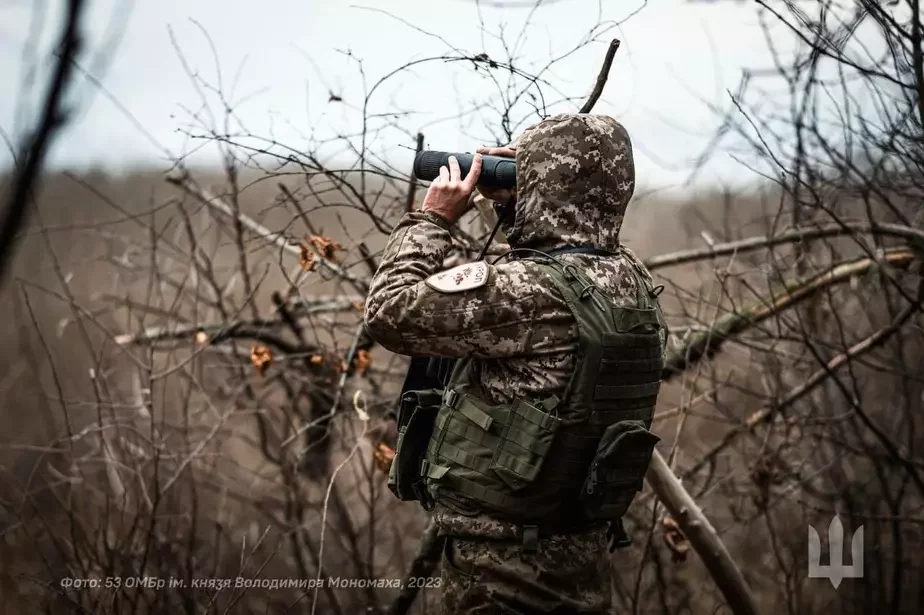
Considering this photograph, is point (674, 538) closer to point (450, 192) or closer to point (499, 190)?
point (499, 190)

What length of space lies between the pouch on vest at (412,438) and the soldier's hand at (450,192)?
516 mm

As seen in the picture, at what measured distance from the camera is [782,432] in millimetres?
4641

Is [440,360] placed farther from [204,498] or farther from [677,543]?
[204,498]

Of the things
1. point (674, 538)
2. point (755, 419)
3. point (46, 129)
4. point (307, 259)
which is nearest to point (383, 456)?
point (307, 259)

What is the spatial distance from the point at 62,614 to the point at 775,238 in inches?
151

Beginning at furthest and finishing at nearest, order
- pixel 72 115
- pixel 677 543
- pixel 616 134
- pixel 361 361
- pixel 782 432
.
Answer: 1. pixel 782 432
2. pixel 361 361
3. pixel 677 543
4. pixel 616 134
5. pixel 72 115

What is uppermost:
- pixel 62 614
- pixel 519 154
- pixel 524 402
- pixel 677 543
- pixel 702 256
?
pixel 702 256

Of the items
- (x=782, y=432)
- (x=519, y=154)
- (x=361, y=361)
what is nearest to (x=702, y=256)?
(x=782, y=432)

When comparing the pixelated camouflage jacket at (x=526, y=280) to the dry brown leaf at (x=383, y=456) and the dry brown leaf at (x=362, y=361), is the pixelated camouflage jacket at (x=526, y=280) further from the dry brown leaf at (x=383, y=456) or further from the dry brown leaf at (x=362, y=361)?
the dry brown leaf at (x=362, y=361)

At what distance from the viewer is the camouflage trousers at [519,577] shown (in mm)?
2211

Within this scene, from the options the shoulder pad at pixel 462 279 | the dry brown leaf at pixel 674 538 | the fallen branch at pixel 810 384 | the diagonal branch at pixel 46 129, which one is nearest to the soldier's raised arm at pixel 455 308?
the shoulder pad at pixel 462 279

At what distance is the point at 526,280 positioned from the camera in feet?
6.98

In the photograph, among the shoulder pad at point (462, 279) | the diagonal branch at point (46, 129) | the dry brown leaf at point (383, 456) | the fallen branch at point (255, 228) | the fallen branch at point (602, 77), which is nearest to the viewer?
the diagonal branch at point (46, 129)

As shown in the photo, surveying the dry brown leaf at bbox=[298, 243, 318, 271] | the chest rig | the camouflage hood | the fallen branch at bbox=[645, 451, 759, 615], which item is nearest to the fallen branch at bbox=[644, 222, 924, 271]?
the fallen branch at bbox=[645, 451, 759, 615]
